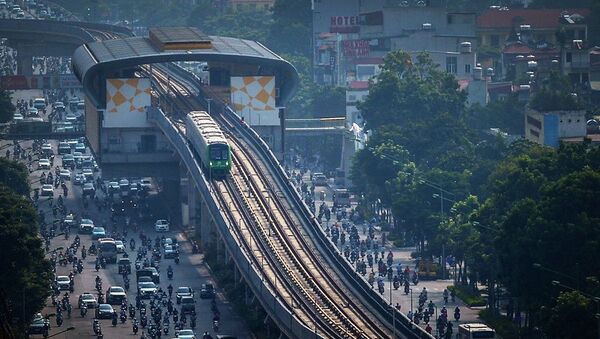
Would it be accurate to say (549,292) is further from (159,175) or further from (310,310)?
(159,175)

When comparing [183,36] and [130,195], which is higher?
[183,36]

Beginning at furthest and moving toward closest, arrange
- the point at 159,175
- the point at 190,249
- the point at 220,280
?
the point at 159,175, the point at 190,249, the point at 220,280

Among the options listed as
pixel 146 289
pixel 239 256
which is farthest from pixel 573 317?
pixel 146 289

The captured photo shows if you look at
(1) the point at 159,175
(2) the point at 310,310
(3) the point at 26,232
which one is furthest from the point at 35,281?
(1) the point at 159,175

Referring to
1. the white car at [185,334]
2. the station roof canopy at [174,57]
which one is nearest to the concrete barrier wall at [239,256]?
the white car at [185,334]

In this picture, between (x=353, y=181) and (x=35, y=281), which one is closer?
(x=35, y=281)

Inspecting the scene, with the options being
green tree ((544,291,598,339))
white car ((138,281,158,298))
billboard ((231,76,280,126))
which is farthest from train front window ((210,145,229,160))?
green tree ((544,291,598,339))
